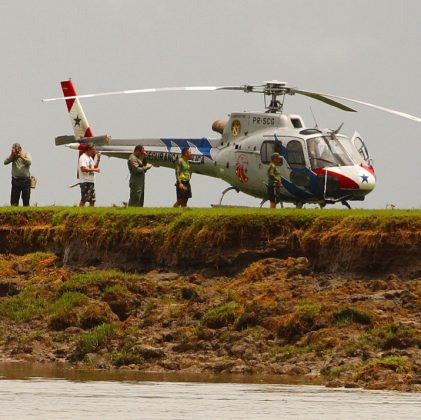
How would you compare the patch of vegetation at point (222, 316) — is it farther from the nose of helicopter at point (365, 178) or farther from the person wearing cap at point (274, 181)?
the nose of helicopter at point (365, 178)

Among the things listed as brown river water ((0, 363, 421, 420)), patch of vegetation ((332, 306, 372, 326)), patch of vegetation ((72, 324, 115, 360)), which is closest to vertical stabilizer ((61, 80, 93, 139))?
patch of vegetation ((72, 324, 115, 360))

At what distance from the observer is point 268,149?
40.2m

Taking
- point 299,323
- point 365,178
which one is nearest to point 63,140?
point 365,178

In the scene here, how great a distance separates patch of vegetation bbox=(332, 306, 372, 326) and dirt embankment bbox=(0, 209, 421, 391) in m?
0.02

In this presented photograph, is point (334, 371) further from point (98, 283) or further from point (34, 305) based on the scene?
point (34, 305)

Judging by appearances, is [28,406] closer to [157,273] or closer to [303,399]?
[303,399]

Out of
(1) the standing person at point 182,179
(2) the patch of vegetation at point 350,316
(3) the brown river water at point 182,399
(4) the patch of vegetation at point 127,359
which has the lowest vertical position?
(4) the patch of vegetation at point 127,359

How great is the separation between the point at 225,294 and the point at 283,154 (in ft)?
28.8

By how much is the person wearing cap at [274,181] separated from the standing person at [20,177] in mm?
5011

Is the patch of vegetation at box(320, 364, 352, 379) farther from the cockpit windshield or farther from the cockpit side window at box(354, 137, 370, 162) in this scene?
the cockpit side window at box(354, 137, 370, 162)

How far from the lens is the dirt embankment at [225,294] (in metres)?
28.2

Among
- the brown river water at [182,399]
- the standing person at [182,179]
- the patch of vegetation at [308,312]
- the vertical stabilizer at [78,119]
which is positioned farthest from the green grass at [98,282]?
the vertical stabilizer at [78,119]

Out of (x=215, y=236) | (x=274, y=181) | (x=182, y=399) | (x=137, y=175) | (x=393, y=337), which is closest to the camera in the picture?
(x=182, y=399)

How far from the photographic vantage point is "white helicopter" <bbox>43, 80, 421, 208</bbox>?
39281 mm
